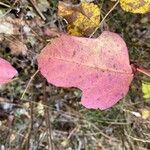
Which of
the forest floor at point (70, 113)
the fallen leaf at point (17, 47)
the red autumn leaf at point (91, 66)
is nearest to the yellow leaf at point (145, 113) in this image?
the forest floor at point (70, 113)

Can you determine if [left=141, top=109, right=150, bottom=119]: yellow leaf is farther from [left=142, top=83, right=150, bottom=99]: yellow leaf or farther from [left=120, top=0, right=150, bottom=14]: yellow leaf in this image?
[left=120, top=0, right=150, bottom=14]: yellow leaf

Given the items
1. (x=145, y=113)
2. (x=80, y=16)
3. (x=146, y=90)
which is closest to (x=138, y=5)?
(x=80, y=16)

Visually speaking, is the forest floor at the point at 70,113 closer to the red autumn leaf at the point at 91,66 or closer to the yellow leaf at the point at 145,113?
the yellow leaf at the point at 145,113

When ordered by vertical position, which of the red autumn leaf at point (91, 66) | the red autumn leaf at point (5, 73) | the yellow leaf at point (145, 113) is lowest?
the yellow leaf at point (145, 113)

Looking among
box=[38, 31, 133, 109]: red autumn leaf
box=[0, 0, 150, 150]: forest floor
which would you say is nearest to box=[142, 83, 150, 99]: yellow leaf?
box=[0, 0, 150, 150]: forest floor

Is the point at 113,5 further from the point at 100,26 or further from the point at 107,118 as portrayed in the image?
the point at 107,118

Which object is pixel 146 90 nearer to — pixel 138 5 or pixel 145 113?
pixel 145 113

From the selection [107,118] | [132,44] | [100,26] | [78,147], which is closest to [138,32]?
[132,44]
